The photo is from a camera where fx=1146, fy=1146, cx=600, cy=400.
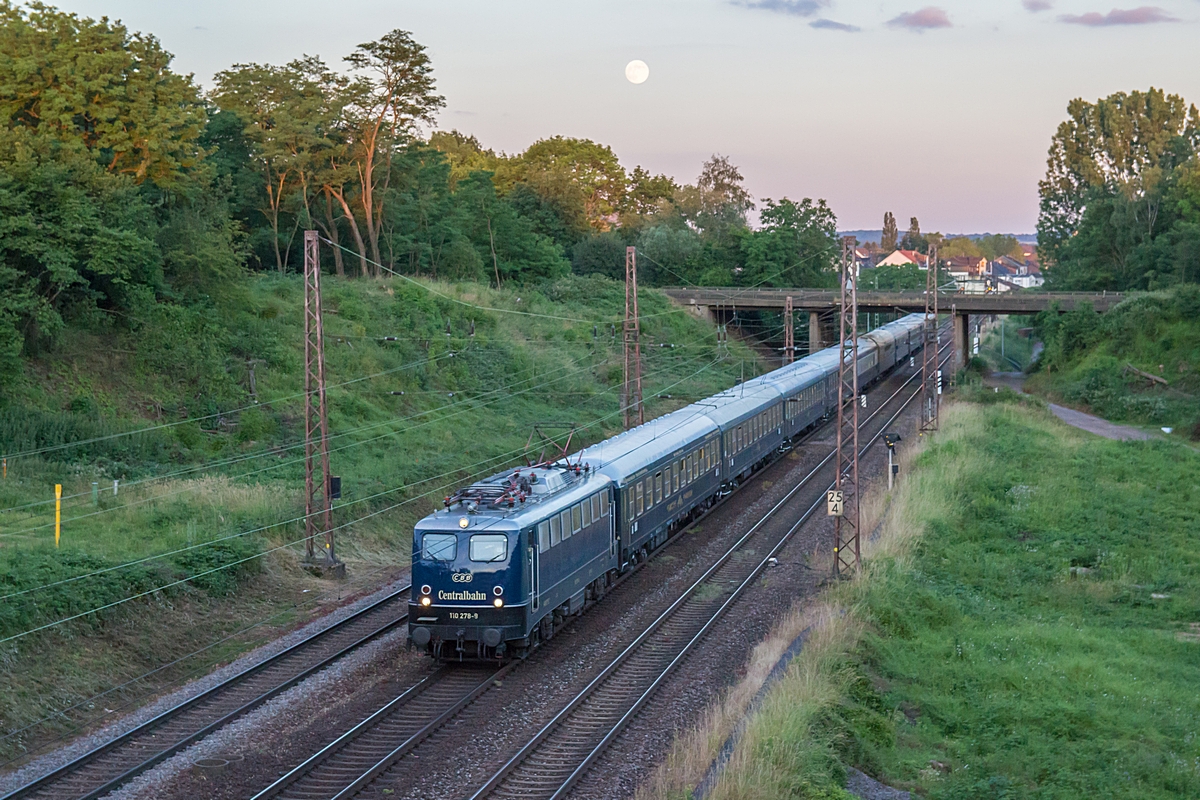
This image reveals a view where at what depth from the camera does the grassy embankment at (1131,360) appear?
184 feet

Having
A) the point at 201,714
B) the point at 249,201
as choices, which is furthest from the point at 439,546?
the point at 249,201

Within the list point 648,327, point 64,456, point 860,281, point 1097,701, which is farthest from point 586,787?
point 860,281

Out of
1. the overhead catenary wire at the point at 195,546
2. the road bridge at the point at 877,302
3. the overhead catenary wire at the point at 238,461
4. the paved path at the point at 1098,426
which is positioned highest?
the road bridge at the point at 877,302

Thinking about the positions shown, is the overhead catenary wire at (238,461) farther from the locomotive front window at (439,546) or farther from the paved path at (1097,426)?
the paved path at (1097,426)

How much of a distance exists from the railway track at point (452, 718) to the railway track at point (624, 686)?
2 centimetres

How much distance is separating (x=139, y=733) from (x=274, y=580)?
814cm

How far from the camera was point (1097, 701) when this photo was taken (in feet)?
62.5

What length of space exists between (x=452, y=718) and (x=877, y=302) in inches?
2340

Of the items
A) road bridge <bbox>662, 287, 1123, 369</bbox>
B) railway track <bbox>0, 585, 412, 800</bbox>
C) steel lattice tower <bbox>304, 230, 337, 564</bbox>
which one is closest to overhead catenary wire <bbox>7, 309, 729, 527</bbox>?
steel lattice tower <bbox>304, 230, 337, 564</bbox>

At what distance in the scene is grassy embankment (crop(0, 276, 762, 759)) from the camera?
1966 cm

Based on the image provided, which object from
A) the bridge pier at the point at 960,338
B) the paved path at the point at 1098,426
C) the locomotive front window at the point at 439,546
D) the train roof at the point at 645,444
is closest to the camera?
the locomotive front window at the point at 439,546

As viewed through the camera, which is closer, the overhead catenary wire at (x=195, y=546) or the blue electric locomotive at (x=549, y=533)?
the blue electric locomotive at (x=549, y=533)

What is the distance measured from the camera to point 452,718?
1733 centimetres

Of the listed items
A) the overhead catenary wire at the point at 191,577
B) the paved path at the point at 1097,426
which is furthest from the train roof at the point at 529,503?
the paved path at the point at 1097,426
